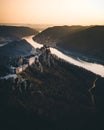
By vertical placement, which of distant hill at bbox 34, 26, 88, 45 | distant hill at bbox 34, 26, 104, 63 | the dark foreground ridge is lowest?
distant hill at bbox 34, 26, 88, 45

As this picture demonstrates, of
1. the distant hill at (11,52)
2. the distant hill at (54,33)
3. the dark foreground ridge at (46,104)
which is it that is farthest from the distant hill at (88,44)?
the dark foreground ridge at (46,104)

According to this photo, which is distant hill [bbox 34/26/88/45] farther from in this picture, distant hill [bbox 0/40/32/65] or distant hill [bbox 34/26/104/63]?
distant hill [bbox 0/40/32/65]

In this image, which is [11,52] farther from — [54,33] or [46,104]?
[54,33]

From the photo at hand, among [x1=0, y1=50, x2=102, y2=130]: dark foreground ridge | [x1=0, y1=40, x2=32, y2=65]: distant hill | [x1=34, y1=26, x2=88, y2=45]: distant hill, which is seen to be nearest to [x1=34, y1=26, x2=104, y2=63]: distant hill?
[x1=0, y1=40, x2=32, y2=65]: distant hill

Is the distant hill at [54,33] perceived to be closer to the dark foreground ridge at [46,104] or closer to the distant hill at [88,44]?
the distant hill at [88,44]

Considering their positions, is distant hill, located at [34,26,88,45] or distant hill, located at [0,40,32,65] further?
distant hill, located at [34,26,88,45]

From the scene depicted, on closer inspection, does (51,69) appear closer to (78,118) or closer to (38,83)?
(38,83)

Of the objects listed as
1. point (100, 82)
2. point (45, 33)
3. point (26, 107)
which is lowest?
point (45, 33)

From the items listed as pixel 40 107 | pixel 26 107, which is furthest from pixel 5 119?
pixel 40 107
